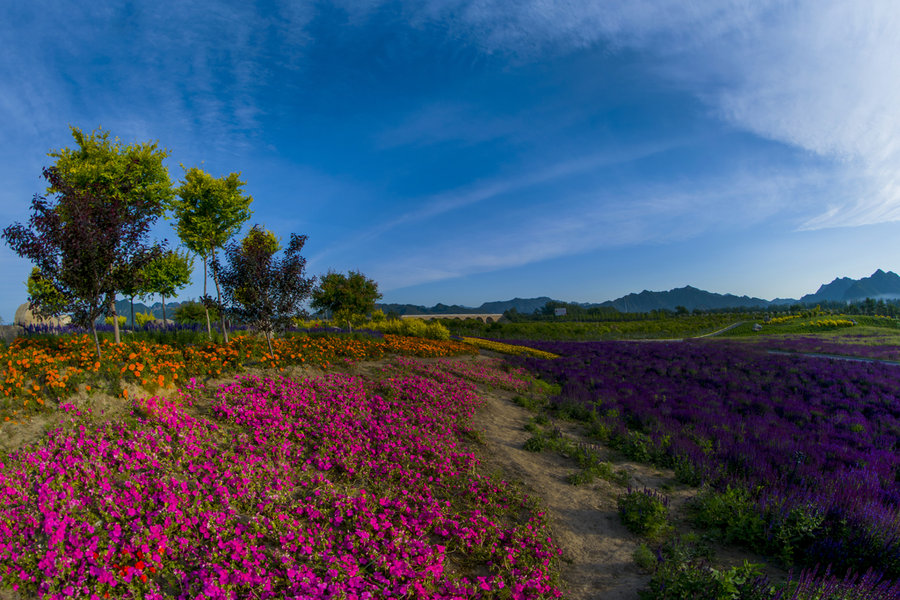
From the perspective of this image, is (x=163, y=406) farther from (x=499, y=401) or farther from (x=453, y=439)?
(x=499, y=401)

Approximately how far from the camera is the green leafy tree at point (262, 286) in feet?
37.7

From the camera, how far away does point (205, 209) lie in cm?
1584

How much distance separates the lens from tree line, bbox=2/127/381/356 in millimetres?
8609

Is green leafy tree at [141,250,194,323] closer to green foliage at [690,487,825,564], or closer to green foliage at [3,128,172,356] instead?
green foliage at [3,128,172,356]

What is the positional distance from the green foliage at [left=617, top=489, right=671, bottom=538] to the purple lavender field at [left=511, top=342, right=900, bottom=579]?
636mm

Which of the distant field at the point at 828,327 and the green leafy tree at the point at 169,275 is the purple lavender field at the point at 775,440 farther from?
the distant field at the point at 828,327

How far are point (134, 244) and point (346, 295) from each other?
14.6m

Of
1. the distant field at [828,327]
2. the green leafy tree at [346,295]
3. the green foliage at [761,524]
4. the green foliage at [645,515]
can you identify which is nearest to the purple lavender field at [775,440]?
the green foliage at [761,524]

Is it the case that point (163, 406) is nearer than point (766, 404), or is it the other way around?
point (163, 406)

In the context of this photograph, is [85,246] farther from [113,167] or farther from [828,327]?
[828,327]

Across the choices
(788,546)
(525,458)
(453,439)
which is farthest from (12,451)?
(788,546)

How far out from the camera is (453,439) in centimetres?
786

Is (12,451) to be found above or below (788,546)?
above

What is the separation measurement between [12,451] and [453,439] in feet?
21.6
